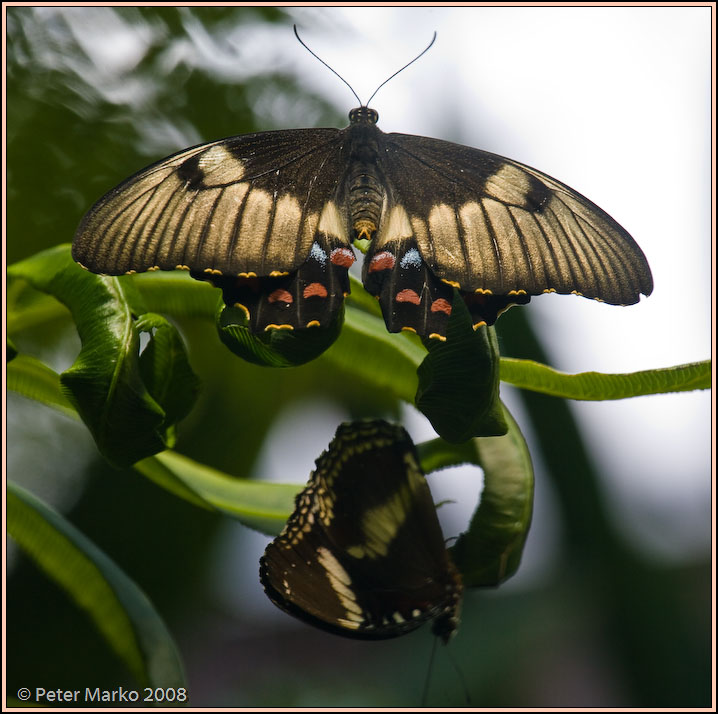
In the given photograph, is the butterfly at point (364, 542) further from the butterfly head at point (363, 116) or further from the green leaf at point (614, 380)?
the butterfly head at point (363, 116)

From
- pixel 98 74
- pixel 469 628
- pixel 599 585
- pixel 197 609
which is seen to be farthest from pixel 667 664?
pixel 98 74

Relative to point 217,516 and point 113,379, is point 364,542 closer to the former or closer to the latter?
point 113,379

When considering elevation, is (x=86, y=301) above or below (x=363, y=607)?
above

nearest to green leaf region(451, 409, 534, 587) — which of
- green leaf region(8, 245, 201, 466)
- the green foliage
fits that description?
the green foliage

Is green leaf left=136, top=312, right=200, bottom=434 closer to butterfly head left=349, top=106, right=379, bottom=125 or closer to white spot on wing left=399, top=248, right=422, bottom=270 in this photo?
white spot on wing left=399, top=248, right=422, bottom=270

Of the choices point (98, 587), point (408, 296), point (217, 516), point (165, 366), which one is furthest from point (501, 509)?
point (217, 516)

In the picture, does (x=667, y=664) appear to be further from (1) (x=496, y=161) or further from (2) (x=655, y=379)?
(1) (x=496, y=161)

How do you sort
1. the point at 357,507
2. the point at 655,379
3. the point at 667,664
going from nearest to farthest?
the point at 655,379, the point at 357,507, the point at 667,664
